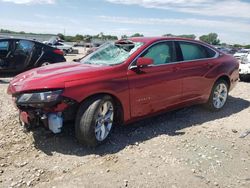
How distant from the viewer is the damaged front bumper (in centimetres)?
443

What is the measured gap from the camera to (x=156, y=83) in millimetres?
5617

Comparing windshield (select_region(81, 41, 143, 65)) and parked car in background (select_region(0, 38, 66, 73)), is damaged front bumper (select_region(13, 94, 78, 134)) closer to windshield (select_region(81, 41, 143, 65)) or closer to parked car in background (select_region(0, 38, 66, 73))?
windshield (select_region(81, 41, 143, 65))

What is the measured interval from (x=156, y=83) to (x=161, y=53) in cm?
63

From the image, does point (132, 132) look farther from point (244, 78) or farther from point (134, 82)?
point (244, 78)

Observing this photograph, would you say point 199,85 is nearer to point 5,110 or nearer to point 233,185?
point 233,185

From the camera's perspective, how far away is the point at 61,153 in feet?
15.4

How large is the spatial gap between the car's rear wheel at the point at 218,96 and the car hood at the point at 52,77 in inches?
117

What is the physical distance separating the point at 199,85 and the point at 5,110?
3762mm

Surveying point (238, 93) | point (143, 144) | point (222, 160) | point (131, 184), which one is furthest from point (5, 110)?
point (238, 93)

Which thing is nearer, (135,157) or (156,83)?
(135,157)

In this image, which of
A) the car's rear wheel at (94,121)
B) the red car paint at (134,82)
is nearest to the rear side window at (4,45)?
the red car paint at (134,82)

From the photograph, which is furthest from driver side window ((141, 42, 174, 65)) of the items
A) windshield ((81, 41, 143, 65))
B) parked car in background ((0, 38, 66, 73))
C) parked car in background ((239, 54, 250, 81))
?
parked car in background ((239, 54, 250, 81))

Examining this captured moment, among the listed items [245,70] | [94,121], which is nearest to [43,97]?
[94,121]

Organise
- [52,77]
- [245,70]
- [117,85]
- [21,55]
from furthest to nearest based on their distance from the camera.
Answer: [245,70], [21,55], [117,85], [52,77]
